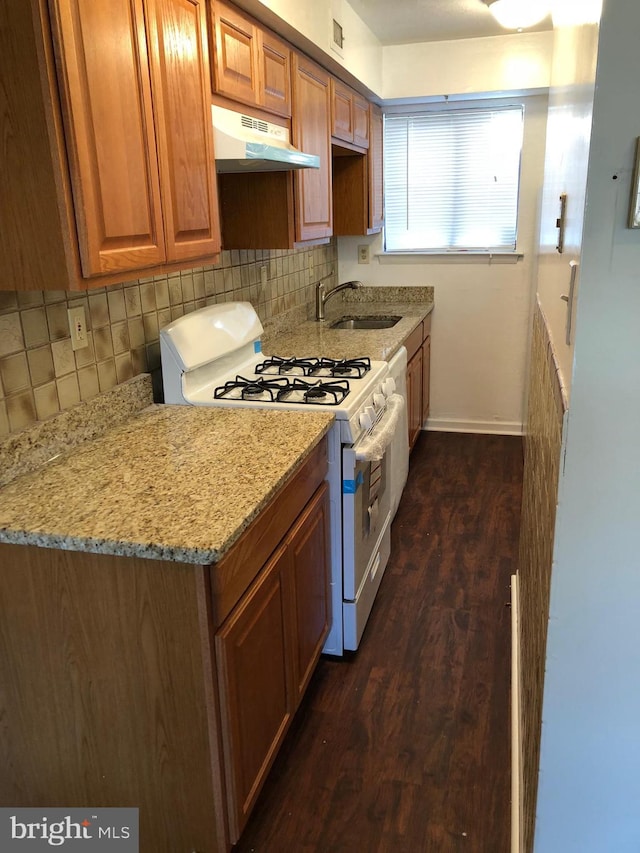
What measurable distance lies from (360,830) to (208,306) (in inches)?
71.2

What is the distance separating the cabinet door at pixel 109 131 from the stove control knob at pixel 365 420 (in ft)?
2.82

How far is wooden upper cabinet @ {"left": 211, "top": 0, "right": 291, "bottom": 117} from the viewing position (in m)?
2.02

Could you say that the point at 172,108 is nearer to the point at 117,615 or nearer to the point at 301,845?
the point at 117,615

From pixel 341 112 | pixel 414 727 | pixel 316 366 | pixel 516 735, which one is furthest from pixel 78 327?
pixel 341 112

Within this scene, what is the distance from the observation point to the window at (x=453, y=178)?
13.8 ft

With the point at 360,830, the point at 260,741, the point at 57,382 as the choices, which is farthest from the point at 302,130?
the point at 360,830

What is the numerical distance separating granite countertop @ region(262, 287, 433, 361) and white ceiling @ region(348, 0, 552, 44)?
1497 mm

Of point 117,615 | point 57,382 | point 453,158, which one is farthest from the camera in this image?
point 453,158

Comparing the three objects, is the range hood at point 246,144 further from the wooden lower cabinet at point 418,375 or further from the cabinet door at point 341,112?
the wooden lower cabinet at point 418,375

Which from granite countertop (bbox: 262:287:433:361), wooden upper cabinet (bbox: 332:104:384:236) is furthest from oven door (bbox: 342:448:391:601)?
wooden upper cabinet (bbox: 332:104:384:236)

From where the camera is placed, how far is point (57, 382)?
1.81 metres

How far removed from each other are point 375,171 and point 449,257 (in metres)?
0.77

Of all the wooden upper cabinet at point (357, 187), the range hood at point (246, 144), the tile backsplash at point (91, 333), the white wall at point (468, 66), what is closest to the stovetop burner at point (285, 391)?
the tile backsplash at point (91, 333)

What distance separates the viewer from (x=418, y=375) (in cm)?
411
